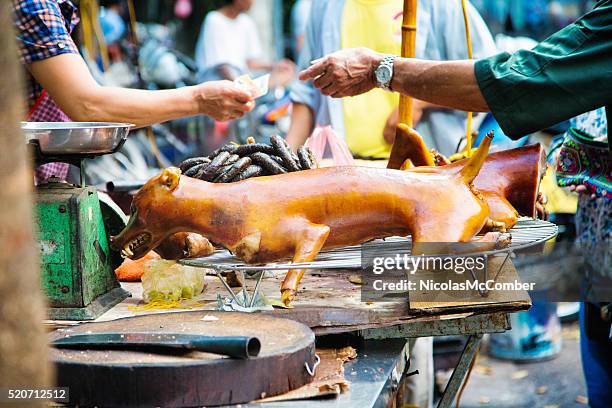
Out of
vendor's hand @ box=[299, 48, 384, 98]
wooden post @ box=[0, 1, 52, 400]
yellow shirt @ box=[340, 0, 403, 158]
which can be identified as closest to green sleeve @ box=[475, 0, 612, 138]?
vendor's hand @ box=[299, 48, 384, 98]

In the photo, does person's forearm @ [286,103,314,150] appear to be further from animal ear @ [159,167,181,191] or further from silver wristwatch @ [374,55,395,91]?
animal ear @ [159,167,181,191]

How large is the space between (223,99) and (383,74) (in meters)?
0.69

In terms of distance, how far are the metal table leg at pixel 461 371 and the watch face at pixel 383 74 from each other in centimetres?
98

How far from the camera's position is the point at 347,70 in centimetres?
297

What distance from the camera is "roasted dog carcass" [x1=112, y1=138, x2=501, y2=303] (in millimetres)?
2326

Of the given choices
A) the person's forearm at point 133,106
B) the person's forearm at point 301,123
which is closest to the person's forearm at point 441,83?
the person's forearm at point 133,106

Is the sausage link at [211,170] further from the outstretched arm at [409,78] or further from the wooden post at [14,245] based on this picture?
the wooden post at [14,245]

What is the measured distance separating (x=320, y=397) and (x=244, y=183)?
30.9 inches

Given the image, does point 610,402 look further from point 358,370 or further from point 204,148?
point 204,148

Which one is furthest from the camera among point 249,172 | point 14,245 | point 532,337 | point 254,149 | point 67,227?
point 532,337

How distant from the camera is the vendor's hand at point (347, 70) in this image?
116 inches

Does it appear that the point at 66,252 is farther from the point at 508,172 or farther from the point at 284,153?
the point at 508,172

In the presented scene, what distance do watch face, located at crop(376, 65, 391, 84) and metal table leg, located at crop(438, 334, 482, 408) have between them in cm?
98

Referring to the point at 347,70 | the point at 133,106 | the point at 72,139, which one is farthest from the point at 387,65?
the point at 72,139
